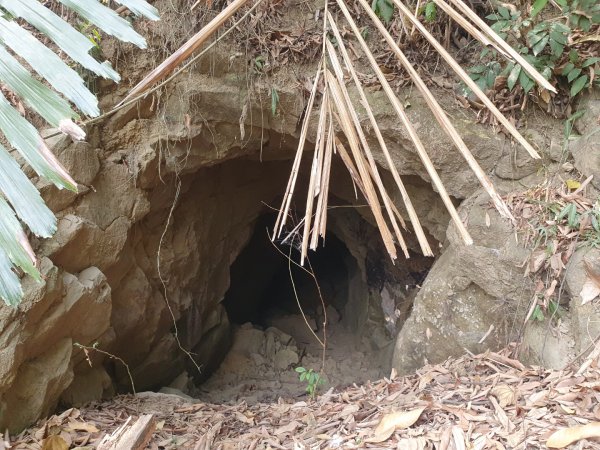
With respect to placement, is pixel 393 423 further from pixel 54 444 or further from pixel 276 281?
pixel 276 281

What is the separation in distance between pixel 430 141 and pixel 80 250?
2.25 meters

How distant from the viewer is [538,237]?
240 cm

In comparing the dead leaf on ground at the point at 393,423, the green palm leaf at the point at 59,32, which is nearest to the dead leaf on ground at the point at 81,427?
the dead leaf on ground at the point at 393,423

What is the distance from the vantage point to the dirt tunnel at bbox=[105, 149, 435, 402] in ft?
12.7

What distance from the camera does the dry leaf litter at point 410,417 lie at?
1713mm

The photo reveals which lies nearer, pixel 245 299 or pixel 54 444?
pixel 54 444

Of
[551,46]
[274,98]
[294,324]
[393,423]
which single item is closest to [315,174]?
[393,423]

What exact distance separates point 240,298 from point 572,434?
5.03 meters

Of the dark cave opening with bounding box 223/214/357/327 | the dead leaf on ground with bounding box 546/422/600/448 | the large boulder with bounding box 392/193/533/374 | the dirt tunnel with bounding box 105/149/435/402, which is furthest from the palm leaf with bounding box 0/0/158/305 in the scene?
the dark cave opening with bounding box 223/214/357/327

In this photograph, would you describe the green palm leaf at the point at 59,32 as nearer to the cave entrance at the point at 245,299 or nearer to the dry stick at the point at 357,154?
the dry stick at the point at 357,154

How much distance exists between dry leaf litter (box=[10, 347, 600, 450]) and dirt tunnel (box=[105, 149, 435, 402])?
2.91ft

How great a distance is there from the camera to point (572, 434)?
5.10 feet

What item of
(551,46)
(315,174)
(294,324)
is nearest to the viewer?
(315,174)

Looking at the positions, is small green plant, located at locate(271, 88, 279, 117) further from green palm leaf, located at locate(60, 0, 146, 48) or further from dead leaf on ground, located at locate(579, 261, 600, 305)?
green palm leaf, located at locate(60, 0, 146, 48)
